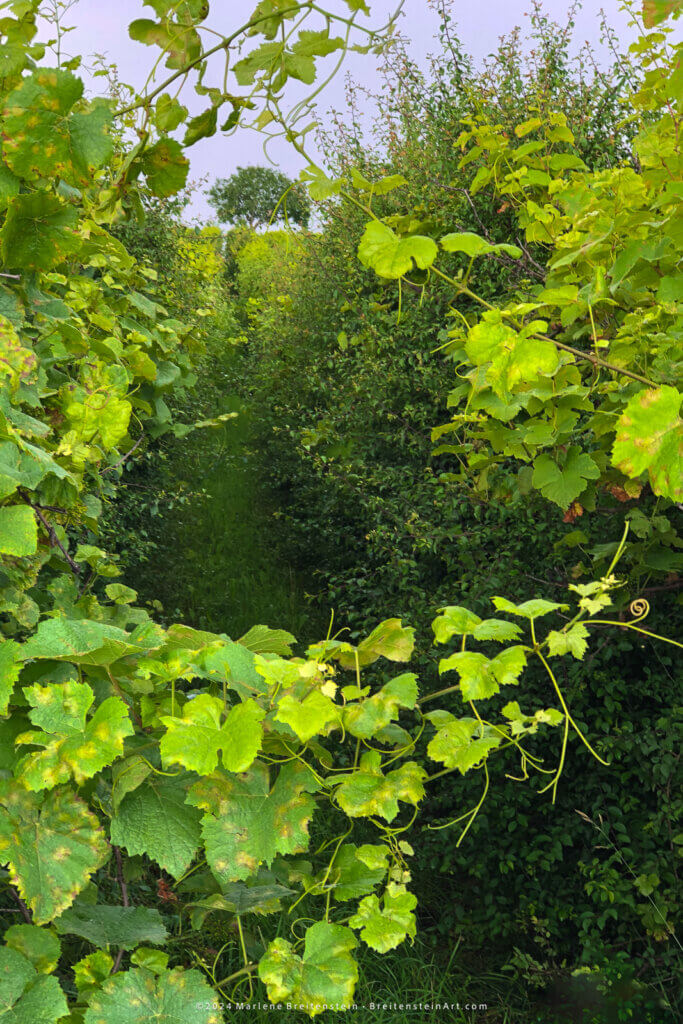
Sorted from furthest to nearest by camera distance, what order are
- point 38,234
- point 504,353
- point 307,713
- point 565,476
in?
point 565,476
point 504,353
point 38,234
point 307,713

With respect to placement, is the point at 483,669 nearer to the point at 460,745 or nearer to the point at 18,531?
the point at 460,745

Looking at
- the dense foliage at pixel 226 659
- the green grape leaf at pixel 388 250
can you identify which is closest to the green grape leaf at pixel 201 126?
the dense foliage at pixel 226 659

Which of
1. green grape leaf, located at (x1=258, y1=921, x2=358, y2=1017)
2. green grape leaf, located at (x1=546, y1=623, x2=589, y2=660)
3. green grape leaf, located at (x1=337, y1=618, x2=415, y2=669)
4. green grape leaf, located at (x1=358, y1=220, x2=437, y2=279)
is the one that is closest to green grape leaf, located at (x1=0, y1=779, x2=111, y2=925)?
green grape leaf, located at (x1=258, y1=921, x2=358, y2=1017)

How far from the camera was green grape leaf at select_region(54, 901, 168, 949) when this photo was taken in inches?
44.5

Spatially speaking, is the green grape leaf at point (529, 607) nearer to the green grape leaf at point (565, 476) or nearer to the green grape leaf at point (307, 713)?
the green grape leaf at point (307, 713)

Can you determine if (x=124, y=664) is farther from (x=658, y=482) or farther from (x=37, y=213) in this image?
(x=658, y=482)

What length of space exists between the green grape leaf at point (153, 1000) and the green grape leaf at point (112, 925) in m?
0.11

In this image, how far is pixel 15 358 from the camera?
4.79ft

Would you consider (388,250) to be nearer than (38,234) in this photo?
Yes

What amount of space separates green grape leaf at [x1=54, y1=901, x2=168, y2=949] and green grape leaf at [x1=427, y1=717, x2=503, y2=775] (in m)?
0.50

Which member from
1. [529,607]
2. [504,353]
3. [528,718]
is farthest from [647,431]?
[528,718]

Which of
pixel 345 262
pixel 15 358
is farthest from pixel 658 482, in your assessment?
pixel 345 262

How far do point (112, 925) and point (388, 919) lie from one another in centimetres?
44

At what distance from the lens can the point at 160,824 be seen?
100 centimetres
